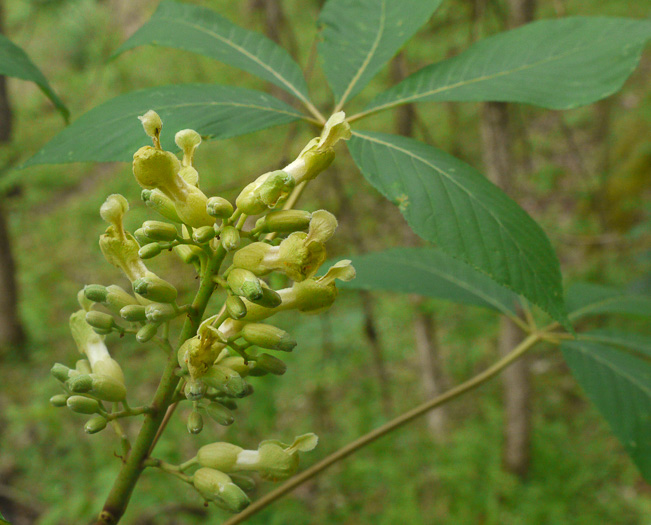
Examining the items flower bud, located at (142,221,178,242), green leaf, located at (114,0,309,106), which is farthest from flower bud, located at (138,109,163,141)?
green leaf, located at (114,0,309,106)

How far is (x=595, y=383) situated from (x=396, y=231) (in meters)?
5.02

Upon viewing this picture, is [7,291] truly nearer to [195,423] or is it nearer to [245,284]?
[195,423]

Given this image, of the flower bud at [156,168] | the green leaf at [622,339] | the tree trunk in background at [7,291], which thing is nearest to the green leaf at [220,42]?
the flower bud at [156,168]

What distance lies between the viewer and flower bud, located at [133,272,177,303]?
3.05 ft

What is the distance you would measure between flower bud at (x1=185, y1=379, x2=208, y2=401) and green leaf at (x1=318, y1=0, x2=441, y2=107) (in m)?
1.02

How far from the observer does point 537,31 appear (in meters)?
1.66

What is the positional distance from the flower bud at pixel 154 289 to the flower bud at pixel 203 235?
101 millimetres

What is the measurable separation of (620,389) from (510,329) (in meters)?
1.63

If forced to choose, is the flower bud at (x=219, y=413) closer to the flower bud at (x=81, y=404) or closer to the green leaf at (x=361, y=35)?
the flower bud at (x=81, y=404)

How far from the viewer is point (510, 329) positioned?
3.44m

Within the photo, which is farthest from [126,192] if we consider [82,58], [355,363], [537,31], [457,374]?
[82,58]

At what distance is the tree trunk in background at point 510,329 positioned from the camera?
2.87 m

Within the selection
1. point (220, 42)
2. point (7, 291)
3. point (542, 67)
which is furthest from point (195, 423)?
point (7, 291)

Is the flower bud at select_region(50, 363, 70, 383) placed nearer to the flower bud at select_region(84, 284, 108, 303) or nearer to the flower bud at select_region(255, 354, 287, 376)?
the flower bud at select_region(84, 284, 108, 303)
